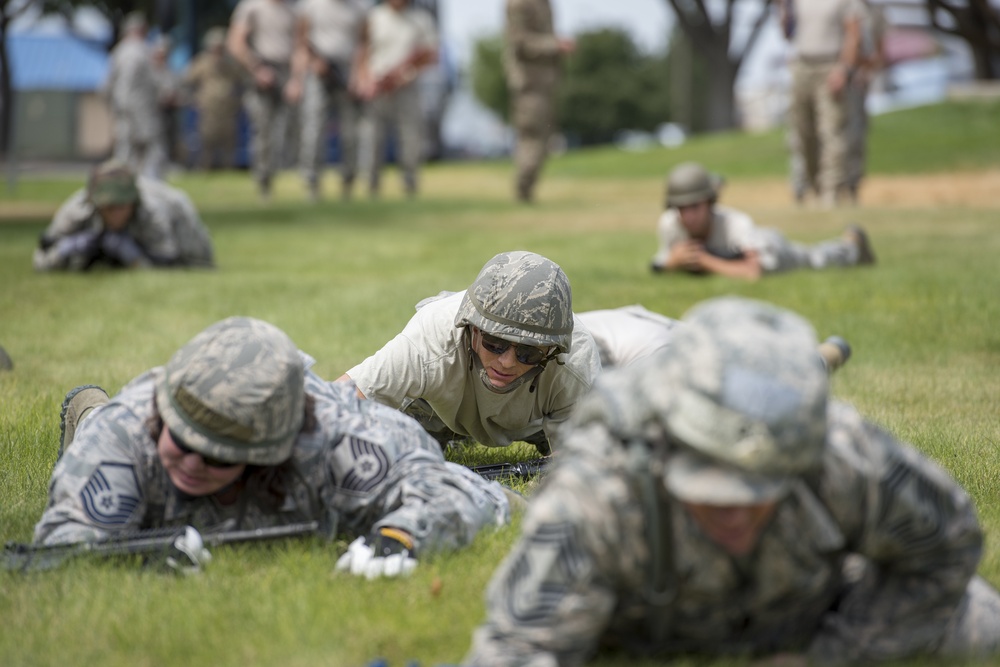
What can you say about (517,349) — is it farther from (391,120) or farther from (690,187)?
(391,120)

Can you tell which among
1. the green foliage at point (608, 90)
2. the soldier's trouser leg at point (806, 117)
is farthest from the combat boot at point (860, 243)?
the green foliage at point (608, 90)

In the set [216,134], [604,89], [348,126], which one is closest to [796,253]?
[348,126]

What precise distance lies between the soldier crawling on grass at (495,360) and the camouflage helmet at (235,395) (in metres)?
1.31

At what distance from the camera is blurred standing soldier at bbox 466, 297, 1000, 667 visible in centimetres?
303

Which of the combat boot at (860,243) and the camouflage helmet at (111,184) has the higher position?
the camouflage helmet at (111,184)

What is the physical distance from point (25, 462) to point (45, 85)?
34441 millimetres

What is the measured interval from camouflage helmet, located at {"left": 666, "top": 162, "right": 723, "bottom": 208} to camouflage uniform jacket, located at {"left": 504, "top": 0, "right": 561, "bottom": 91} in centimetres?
843

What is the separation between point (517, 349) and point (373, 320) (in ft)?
16.2

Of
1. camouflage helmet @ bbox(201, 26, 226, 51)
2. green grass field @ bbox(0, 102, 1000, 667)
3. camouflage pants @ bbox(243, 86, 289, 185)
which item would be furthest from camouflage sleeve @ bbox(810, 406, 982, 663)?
camouflage helmet @ bbox(201, 26, 226, 51)

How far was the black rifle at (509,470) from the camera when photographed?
5.72 metres

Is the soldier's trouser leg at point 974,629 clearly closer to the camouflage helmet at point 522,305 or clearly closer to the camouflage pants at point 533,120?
the camouflage helmet at point 522,305

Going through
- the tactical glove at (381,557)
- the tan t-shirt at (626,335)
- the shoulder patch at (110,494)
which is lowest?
the tan t-shirt at (626,335)

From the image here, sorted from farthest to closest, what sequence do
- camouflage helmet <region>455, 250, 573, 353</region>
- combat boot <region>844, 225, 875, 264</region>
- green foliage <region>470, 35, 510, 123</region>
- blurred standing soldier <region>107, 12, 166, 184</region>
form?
1. green foliage <region>470, 35, 510, 123</region>
2. blurred standing soldier <region>107, 12, 166, 184</region>
3. combat boot <region>844, 225, 875, 264</region>
4. camouflage helmet <region>455, 250, 573, 353</region>

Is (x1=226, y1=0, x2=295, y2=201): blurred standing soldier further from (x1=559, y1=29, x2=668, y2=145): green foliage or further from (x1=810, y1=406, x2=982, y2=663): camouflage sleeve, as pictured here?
(x1=559, y1=29, x2=668, y2=145): green foliage
